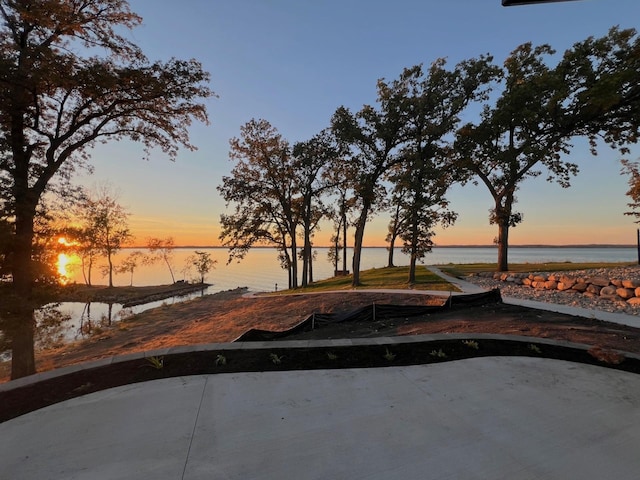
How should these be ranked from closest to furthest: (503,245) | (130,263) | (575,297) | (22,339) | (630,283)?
(22,339) < (630,283) < (575,297) < (503,245) < (130,263)

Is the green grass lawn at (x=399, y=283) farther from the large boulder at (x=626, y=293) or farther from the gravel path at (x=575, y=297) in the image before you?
the large boulder at (x=626, y=293)

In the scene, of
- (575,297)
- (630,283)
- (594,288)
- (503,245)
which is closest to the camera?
(630,283)

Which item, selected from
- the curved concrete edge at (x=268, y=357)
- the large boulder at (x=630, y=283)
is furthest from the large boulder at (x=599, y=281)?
the curved concrete edge at (x=268, y=357)

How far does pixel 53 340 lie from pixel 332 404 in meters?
19.3

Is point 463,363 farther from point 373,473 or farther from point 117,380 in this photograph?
point 117,380

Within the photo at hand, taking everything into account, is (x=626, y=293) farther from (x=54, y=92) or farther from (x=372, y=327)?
(x=54, y=92)

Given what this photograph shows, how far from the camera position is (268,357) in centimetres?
461

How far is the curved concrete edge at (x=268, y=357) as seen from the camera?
3801mm

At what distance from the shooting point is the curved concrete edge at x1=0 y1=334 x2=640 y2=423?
3.80 meters

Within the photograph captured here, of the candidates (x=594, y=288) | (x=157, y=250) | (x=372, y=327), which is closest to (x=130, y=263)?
(x=157, y=250)

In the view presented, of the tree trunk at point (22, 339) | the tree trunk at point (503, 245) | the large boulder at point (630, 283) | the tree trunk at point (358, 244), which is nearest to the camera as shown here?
the tree trunk at point (22, 339)

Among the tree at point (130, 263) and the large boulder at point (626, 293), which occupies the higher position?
the large boulder at point (626, 293)

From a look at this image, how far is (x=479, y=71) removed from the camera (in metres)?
17.0

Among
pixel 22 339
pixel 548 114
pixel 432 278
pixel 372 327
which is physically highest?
pixel 548 114
